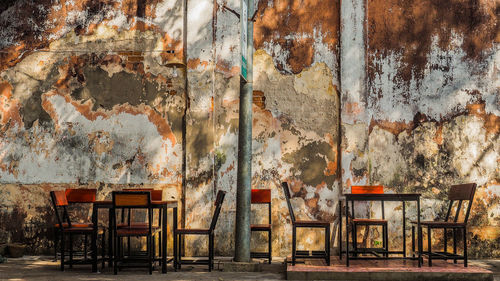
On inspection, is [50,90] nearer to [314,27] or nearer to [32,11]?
[32,11]

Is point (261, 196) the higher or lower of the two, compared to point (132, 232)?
higher

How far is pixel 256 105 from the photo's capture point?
834cm

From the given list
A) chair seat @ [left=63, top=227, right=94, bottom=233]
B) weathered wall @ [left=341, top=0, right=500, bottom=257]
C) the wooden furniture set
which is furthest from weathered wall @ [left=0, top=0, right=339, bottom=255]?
chair seat @ [left=63, top=227, right=94, bottom=233]

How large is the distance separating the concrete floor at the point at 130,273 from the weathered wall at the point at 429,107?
1.26 meters

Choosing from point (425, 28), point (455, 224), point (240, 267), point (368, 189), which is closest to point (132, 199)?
point (240, 267)

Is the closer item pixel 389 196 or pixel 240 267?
pixel 389 196

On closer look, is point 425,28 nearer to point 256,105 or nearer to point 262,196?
point 256,105

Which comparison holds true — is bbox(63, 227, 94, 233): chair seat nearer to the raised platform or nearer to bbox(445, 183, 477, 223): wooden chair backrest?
the raised platform

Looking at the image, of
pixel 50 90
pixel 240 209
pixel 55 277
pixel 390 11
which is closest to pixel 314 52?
pixel 390 11

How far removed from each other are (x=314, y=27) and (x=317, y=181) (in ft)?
7.49

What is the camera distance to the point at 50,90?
863cm

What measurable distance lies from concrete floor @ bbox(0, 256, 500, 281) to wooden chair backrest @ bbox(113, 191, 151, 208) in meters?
0.80

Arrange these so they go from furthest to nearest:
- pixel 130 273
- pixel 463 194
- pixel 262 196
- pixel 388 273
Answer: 1. pixel 262 196
2. pixel 463 194
3. pixel 130 273
4. pixel 388 273

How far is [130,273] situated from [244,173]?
5.90 ft
